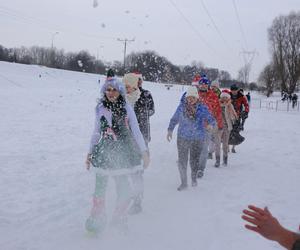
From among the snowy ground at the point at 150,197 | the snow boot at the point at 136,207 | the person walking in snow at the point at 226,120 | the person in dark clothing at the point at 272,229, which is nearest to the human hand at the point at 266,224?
the person in dark clothing at the point at 272,229

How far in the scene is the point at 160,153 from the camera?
10.8 meters

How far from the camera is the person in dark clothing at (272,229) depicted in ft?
6.38

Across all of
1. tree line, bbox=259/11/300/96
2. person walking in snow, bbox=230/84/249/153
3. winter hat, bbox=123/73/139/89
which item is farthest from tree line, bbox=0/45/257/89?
winter hat, bbox=123/73/139/89

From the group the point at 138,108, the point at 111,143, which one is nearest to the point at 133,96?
the point at 138,108

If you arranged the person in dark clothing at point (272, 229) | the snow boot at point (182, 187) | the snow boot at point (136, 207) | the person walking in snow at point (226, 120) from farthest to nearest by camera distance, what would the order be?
1. the person walking in snow at point (226, 120)
2. the snow boot at point (182, 187)
3. the snow boot at point (136, 207)
4. the person in dark clothing at point (272, 229)

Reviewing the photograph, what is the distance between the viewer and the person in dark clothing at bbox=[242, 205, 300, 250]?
1943 mm

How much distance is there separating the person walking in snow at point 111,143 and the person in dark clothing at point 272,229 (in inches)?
113

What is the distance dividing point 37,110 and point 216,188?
12.5 meters

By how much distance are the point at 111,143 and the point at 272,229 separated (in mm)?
2992

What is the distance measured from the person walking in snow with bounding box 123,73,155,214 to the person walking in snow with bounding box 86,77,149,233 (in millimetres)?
643

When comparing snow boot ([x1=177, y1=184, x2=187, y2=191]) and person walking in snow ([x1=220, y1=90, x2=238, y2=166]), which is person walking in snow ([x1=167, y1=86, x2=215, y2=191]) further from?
person walking in snow ([x1=220, y1=90, x2=238, y2=166])

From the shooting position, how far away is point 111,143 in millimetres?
4805

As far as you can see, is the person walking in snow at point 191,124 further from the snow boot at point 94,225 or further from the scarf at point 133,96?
the snow boot at point 94,225

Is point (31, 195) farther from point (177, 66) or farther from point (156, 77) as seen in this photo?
point (177, 66)
